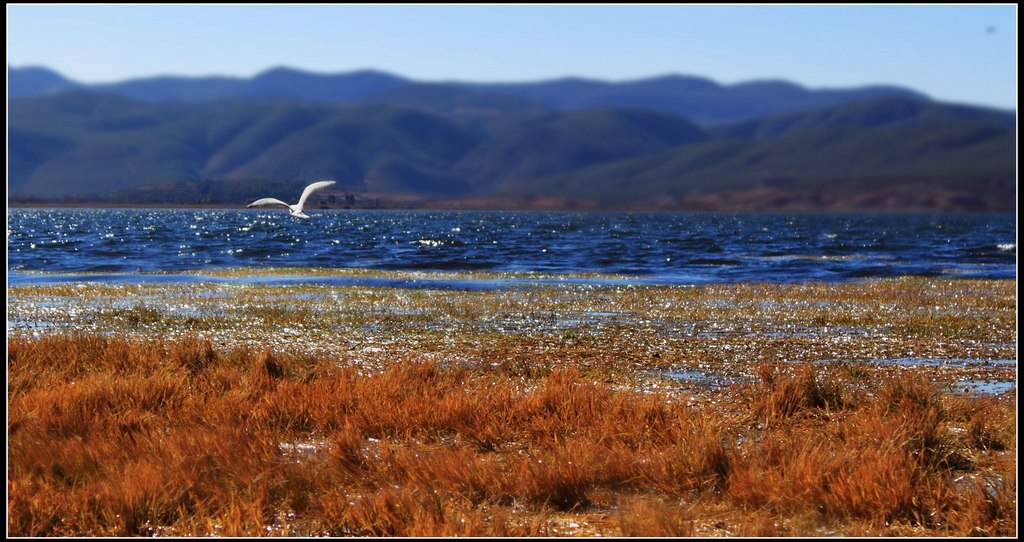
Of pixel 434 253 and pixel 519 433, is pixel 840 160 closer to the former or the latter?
pixel 519 433

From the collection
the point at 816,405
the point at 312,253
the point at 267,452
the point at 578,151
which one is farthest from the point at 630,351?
the point at 312,253

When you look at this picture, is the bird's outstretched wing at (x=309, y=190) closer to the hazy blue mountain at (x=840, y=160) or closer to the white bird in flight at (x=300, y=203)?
the white bird in flight at (x=300, y=203)

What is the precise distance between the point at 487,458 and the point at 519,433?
0.95m

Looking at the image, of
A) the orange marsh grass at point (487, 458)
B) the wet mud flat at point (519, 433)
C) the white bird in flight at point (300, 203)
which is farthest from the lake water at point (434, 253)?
the orange marsh grass at point (487, 458)

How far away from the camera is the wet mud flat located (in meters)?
7.04

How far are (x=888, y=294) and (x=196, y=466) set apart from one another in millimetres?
28153

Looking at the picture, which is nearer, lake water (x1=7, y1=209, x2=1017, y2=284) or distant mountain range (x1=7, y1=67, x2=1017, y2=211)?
distant mountain range (x1=7, y1=67, x2=1017, y2=211)

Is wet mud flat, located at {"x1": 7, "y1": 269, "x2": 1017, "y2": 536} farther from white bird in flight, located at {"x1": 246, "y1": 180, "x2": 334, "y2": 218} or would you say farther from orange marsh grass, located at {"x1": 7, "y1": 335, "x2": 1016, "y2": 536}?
white bird in flight, located at {"x1": 246, "y1": 180, "x2": 334, "y2": 218}

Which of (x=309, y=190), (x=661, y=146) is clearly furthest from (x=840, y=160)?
(x=309, y=190)

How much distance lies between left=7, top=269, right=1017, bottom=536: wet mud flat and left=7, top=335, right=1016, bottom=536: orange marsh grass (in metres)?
0.03

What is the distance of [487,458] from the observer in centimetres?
886

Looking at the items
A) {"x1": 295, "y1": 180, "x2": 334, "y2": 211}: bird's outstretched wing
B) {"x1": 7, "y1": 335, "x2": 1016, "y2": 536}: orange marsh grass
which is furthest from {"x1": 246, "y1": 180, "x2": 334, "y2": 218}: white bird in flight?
{"x1": 7, "y1": 335, "x2": 1016, "y2": 536}: orange marsh grass

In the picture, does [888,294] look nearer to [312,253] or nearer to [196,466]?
[312,253]

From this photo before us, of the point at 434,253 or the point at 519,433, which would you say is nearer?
the point at 519,433
